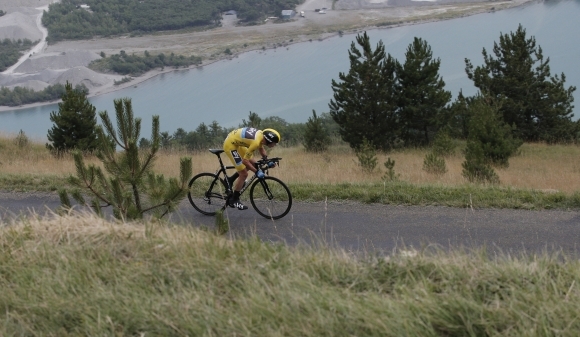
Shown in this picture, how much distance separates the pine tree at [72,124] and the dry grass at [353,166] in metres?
0.66

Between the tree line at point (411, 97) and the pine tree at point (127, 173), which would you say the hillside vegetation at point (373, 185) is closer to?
the pine tree at point (127, 173)

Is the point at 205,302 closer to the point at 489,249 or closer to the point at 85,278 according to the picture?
the point at 85,278

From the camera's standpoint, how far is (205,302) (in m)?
3.91

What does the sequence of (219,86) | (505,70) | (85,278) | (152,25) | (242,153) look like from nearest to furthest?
(85,278), (242,153), (505,70), (219,86), (152,25)

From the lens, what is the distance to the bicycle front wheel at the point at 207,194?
385 inches

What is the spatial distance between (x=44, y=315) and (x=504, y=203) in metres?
7.26

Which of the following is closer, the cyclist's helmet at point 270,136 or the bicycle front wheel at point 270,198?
the cyclist's helmet at point 270,136

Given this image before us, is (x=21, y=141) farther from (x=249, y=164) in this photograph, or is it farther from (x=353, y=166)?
(x=249, y=164)

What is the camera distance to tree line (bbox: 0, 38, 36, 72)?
175ft

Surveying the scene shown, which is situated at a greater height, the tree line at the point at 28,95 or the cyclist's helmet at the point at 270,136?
the cyclist's helmet at the point at 270,136

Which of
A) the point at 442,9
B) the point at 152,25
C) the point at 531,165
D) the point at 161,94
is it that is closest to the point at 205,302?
the point at 531,165

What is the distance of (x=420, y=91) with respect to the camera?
28766 mm

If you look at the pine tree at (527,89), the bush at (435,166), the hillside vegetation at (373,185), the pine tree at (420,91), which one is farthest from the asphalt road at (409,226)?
the pine tree at (527,89)

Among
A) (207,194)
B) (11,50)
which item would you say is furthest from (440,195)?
(11,50)
